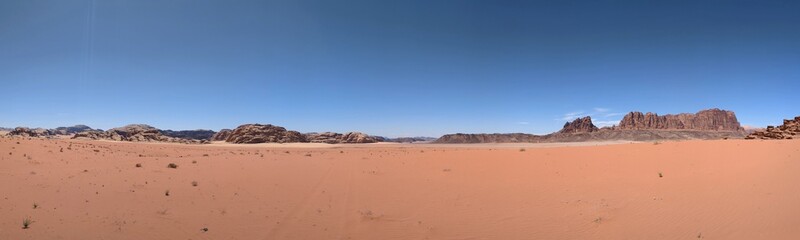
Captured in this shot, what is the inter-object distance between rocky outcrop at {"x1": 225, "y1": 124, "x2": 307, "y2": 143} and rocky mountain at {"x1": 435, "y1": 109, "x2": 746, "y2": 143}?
199 ft

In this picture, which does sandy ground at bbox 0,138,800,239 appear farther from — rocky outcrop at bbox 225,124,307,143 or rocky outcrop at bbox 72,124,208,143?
rocky outcrop at bbox 225,124,307,143

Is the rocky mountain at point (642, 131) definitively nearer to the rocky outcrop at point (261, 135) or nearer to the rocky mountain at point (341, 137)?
the rocky mountain at point (341, 137)

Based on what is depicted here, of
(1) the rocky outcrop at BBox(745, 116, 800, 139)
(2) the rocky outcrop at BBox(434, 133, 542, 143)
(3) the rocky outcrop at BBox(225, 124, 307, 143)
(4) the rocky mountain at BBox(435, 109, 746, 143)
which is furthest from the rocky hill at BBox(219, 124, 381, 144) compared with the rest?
(1) the rocky outcrop at BBox(745, 116, 800, 139)

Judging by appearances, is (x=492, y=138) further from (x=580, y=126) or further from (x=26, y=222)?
(x=26, y=222)

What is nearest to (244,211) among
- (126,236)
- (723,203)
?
(126,236)

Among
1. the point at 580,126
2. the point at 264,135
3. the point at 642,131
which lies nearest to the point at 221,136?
the point at 264,135

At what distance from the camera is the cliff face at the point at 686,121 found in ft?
518

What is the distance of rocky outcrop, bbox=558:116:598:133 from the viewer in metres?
153

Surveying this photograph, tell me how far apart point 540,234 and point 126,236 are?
775cm

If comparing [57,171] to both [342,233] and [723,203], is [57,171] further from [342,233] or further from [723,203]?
[723,203]

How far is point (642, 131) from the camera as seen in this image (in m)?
132

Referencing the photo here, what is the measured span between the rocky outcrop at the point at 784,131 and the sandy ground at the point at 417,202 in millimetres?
12606

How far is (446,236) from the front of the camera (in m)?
7.57

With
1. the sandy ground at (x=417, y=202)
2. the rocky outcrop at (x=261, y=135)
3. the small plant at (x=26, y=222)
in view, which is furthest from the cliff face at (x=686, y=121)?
the small plant at (x=26, y=222)
